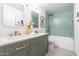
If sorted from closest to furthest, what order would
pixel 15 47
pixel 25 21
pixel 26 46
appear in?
1. pixel 15 47
2. pixel 26 46
3. pixel 25 21

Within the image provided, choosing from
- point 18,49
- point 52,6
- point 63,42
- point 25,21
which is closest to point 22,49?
point 18,49

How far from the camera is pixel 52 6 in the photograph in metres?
1.50

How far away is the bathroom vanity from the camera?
47.9 inches

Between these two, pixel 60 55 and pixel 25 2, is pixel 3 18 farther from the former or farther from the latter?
pixel 60 55

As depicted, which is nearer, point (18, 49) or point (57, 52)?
point (18, 49)

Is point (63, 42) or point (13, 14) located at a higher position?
point (13, 14)

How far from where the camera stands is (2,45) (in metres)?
1.16

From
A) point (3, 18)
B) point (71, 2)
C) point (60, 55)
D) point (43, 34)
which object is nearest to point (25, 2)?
point (3, 18)

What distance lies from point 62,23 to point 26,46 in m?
0.59

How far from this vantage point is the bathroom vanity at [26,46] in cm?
122

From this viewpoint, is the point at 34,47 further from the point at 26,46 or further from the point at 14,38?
the point at 14,38

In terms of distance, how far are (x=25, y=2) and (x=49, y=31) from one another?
53cm

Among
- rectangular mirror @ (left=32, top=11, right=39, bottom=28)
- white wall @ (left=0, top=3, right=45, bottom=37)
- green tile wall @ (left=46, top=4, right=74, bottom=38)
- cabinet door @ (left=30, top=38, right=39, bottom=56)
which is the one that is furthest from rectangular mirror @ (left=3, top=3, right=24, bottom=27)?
green tile wall @ (left=46, top=4, right=74, bottom=38)

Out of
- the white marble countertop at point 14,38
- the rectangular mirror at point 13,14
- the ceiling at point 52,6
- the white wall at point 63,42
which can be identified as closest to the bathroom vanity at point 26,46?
the white marble countertop at point 14,38
